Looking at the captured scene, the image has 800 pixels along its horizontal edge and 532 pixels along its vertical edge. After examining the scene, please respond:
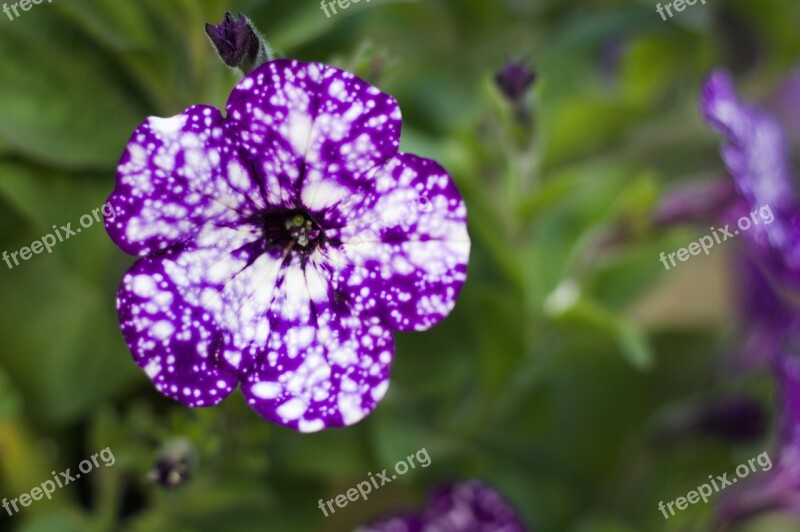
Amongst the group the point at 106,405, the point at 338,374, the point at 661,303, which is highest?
the point at 661,303

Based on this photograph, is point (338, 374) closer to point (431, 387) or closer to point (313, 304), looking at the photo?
point (313, 304)

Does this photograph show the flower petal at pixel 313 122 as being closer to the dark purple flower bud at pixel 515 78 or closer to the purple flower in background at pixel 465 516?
the dark purple flower bud at pixel 515 78

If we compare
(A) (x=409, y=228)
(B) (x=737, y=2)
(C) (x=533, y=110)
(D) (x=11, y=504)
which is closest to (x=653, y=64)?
(B) (x=737, y=2)

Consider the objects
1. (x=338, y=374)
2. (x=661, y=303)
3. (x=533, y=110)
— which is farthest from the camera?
(x=661, y=303)

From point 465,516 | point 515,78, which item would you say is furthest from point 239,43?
point 465,516

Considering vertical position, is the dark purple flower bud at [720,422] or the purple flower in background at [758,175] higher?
the purple flower in background at [758,175]

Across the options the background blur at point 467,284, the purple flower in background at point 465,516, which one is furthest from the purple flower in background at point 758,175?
the purple flower in background at point 465,516
